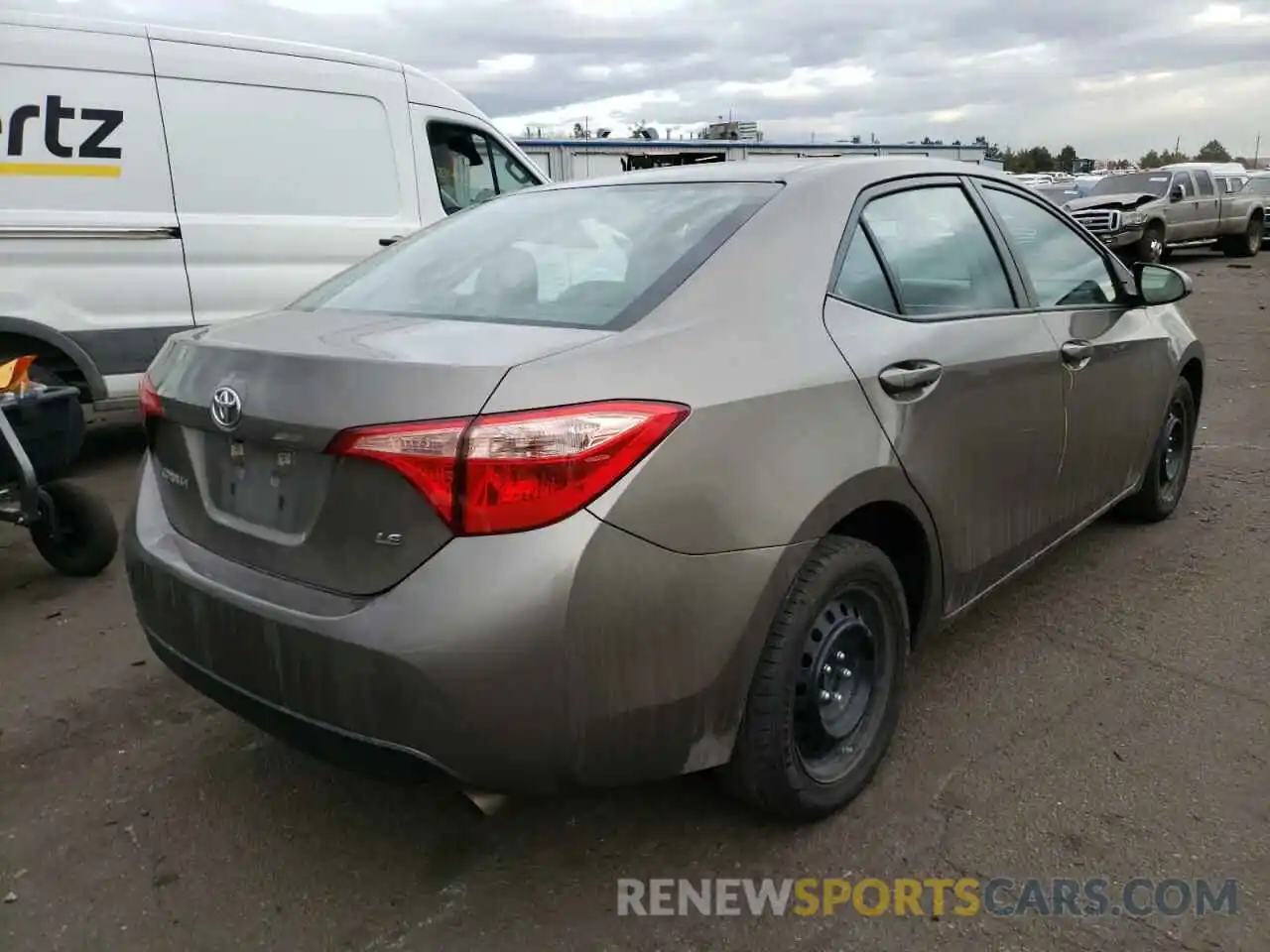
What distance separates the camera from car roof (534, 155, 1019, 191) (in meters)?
2.82

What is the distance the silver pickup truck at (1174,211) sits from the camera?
61.5 ft

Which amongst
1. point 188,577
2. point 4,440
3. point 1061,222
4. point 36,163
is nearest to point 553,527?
point 188,577

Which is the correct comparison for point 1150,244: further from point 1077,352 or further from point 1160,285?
point 1077,352

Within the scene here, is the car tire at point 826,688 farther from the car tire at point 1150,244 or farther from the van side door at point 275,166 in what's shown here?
the car tire at point 1150,244

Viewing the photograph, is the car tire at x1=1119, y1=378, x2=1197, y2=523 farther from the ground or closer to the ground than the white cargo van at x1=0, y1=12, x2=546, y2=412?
closer to the ground

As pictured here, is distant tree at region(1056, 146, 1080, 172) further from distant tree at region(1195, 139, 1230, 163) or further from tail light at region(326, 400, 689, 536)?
tail light at region(326, 400, 689, 536)

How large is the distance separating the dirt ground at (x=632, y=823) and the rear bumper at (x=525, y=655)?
0.42 metres

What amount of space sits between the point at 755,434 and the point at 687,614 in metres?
0.41

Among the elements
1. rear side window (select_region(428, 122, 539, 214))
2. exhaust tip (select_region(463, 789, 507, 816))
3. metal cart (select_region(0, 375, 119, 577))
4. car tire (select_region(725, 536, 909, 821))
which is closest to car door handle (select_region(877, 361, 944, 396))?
car tire (select_region(725, 536, 909, 821))

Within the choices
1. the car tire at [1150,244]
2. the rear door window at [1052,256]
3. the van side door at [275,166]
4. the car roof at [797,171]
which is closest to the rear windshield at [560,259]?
the car roof at [797,171]

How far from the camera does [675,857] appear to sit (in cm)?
245

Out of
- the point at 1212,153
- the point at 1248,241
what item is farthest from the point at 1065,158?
the point at 1248,241

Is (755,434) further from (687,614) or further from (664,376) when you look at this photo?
(687,614)

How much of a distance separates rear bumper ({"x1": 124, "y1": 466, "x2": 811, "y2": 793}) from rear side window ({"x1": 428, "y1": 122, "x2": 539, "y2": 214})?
563 centimetres
